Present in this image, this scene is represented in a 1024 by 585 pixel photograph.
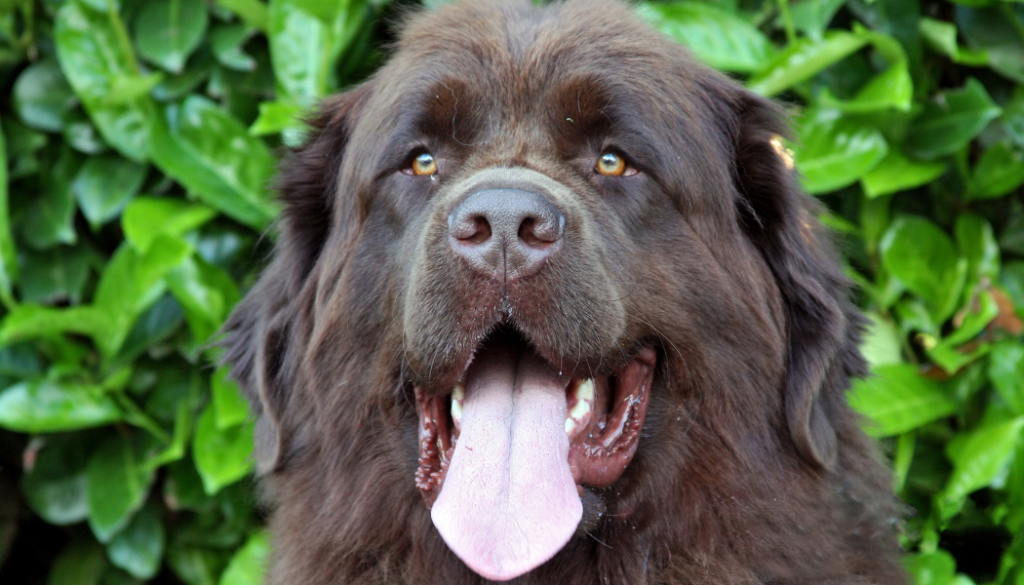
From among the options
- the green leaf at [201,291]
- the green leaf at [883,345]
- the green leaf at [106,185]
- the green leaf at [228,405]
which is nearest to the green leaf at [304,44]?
the green leaf at [201,291]

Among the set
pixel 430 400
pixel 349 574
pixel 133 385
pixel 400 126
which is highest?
pixel 400 126

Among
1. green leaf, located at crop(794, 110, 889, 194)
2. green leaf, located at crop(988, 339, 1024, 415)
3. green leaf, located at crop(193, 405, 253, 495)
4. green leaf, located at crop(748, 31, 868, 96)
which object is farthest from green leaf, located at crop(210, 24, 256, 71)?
green leaf, located at crop(988, 339, 1024, 415)

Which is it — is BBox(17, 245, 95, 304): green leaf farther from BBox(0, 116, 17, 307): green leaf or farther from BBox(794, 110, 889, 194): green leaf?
BBox(794, 110, 889, 194): green leaf

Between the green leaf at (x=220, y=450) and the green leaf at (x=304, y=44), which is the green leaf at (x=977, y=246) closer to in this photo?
the green leaf at (x=304, y=44)

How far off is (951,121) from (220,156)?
2.84m

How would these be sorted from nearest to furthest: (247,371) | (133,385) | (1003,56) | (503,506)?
(503,506) < (247,371) < (1003,56) < (133,385)

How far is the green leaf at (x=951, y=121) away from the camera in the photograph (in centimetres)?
383

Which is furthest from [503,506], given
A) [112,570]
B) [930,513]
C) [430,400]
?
[112,570]

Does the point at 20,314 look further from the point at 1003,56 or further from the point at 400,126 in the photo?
the point at 1003,56

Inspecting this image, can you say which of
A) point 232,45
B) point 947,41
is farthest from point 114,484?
point 947,41

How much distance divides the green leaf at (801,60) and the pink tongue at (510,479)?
1698 millimetres

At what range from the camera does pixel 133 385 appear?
452cm

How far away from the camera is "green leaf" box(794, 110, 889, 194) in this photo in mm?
3828

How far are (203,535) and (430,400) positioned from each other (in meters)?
2.41
